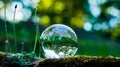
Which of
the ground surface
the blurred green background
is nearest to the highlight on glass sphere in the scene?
the ground surface

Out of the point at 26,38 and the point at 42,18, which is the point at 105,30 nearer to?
the point at 42,18

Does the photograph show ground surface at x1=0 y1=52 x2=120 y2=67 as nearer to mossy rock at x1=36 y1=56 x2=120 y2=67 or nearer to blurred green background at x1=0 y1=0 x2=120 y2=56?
mossy rock at x1=36 y1=56 x2=120 y2=67

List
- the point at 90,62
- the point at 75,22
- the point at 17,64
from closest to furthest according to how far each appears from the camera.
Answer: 1. the point at 90,62
2. the point at 17,64
3. the point at 75,22

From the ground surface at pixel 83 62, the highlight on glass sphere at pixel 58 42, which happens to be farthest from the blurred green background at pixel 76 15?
the ground surface at pixel 83 62

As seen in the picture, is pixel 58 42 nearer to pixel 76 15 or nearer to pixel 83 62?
pixel 83 62

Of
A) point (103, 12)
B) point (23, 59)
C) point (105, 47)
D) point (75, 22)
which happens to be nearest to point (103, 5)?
point (103, 12)

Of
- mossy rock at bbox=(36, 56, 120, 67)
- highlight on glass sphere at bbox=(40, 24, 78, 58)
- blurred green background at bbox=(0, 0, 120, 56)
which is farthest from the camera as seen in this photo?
blurred green background at bbox=(0, 0, 120, 56)

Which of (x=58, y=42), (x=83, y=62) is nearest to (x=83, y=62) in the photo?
(x=83, y=62)

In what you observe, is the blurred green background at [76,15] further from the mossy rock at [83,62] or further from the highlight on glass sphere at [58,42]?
the mossy rock at [83,62]
